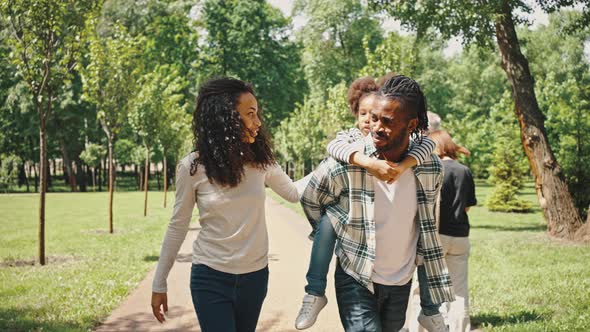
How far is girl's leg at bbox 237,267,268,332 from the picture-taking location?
3076 mm

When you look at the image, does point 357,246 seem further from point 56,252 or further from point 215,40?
point 215,40

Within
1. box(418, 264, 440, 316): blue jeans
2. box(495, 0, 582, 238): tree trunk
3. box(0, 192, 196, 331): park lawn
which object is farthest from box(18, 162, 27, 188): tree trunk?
box(418, 264, 440, 316): blue jeans

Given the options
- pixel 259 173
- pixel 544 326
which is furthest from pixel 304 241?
pixel 259 173

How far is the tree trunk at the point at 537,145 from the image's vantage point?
1246 centimetres

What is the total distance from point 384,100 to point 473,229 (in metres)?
14.2

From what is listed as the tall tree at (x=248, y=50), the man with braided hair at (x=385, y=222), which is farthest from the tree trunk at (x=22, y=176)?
the man with braided hair at (x=385, y=222)

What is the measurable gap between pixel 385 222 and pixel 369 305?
1.45ft

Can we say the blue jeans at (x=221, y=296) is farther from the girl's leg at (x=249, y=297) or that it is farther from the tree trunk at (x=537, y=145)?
the tree trunk at (x=537, y=145)

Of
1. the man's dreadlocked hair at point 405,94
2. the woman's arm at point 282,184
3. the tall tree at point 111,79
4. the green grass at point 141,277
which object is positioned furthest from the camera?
the tall tree at point 111,79

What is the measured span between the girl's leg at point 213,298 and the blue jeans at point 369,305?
0.60 metres

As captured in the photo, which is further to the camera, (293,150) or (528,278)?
(293,150)

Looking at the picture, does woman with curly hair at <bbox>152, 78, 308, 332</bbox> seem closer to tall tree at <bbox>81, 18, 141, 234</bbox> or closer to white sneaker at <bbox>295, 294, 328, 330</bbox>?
white sneaker at <bbox>295, 294, 328, 330</bbox>

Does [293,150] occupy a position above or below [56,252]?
above

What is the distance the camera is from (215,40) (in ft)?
153
